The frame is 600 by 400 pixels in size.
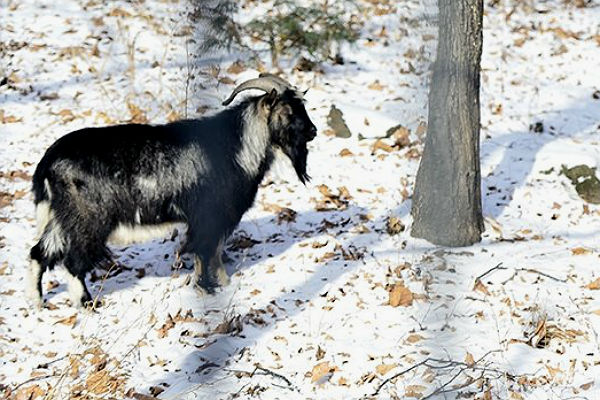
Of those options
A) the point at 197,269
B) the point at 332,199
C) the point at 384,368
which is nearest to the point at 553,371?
the point at 384,368

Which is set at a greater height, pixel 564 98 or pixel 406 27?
pixel 406 27

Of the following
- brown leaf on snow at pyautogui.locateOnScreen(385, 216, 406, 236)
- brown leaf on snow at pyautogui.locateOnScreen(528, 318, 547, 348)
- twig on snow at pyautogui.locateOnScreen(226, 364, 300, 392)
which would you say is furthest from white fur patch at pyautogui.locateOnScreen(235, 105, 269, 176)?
brown leaf on snow at pyautogui.locateOnScreen(528, 318, 547, 348)

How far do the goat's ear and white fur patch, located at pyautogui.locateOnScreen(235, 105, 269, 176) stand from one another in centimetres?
11

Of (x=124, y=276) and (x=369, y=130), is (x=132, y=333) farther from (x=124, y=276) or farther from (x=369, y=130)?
(x=369, y=130)

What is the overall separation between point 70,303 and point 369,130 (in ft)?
14.8

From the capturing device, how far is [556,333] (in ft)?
19.4

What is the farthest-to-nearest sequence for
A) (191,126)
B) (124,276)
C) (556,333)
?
(124,276)
(191,126)
(556,333)

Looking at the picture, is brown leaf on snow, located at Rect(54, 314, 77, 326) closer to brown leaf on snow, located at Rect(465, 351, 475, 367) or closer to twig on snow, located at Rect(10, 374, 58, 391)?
twig on snow, located at Rect(10, 374, 58, 391)

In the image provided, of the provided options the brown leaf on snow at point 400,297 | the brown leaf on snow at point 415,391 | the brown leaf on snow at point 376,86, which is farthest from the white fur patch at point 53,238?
the brown leaf on snow at point 376,86

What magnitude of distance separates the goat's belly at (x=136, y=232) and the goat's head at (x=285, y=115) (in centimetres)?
123

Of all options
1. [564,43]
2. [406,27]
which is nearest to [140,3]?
[406,27]

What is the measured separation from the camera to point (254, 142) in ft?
24.4

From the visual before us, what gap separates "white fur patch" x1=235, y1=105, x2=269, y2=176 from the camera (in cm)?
733

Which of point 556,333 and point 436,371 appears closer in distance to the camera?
point 436,371
